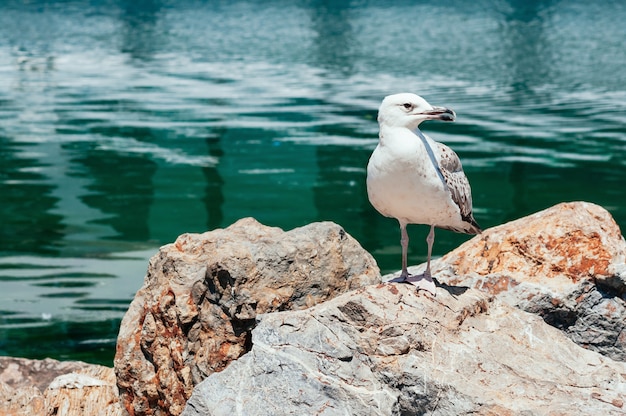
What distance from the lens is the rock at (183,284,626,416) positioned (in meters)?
4.22

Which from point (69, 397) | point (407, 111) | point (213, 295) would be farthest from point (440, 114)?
point (69, 397)

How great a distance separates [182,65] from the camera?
2031 centimetres

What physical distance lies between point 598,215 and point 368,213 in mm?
5443

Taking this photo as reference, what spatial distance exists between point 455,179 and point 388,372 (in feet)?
3.61

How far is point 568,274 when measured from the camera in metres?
5.85

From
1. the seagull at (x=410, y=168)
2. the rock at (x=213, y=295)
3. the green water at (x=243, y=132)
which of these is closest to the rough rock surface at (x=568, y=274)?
the rock at (x=213, y=295)

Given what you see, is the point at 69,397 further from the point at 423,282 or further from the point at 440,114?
the point at 440,114

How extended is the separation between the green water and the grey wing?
3.67m

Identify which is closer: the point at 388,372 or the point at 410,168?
the point at 388,372

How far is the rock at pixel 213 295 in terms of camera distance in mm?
5109

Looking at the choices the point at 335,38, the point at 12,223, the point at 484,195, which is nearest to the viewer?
the point at 12,223

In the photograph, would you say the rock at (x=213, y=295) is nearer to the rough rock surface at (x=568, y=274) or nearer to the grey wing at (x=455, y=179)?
the grey wing at (x=455, y=179)

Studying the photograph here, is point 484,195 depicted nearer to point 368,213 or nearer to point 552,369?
point 368,213

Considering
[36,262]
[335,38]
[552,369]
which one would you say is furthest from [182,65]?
[552,369]
